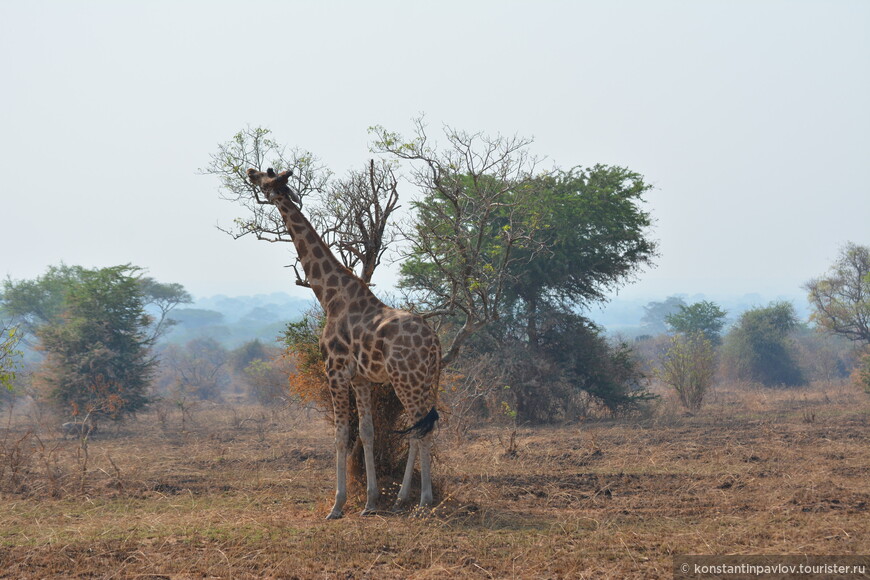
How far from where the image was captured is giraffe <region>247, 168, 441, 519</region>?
26.9 ft

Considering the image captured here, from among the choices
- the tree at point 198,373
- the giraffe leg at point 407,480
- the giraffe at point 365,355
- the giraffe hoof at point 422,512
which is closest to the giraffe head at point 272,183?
the giraffe at point 365,355

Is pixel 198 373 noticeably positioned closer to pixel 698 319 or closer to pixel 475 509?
pixel 698 319

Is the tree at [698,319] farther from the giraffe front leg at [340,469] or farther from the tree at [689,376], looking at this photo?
the giraffe front leg at [340,469]

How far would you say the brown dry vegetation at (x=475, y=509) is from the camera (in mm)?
6457

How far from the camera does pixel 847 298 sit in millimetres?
32344

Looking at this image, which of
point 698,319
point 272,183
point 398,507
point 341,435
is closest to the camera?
point 398,507

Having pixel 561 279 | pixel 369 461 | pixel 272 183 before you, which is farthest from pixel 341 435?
pixel 561 279

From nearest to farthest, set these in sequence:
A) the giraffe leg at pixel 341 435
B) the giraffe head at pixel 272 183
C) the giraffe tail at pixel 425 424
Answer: the giraffe tail at pixel 425 424 → the giraffe leg at pixel 341 435 → the giraffe head at pixel 272 183

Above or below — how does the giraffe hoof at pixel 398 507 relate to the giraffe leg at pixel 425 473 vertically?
below

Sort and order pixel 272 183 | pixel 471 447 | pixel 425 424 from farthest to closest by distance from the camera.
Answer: pixel 471 447 < pixel 272 183 < pixel 425 424

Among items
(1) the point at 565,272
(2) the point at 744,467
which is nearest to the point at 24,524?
(2) the point at 744,467

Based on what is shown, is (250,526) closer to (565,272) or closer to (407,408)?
(407,408)

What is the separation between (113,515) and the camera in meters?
8.85

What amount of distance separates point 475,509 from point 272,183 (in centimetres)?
438
